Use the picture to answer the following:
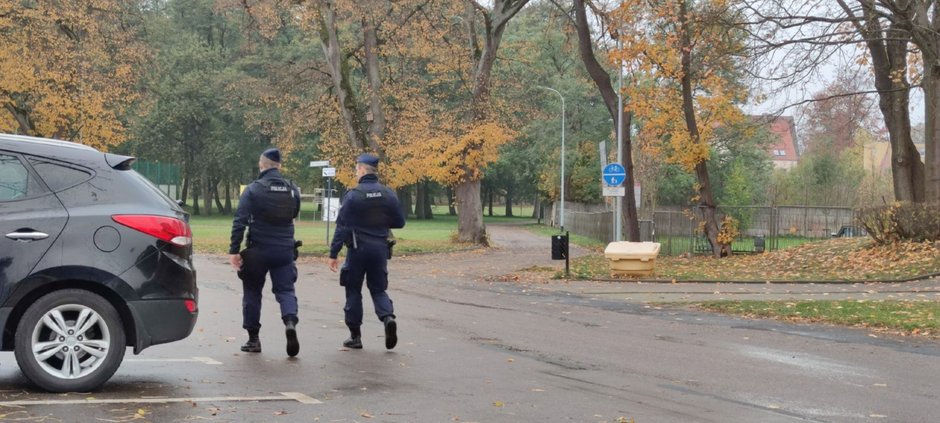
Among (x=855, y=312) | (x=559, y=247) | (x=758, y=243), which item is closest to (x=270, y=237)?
(x=855, y=312)

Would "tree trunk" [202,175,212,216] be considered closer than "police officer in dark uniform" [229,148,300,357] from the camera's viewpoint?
No

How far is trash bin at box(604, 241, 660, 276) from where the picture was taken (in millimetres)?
21375

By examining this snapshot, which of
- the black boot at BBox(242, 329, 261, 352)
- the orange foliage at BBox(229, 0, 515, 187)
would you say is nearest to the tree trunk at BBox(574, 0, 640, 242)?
the orange foliage at BBox(229, 0, 515, 187)

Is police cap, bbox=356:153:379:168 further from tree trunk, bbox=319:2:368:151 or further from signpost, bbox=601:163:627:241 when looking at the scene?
tree trunk, bbox=319:2:368:151

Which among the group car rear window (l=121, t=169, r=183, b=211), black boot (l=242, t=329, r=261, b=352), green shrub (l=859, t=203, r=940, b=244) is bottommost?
black boot (l=242, t=329, r=261, b=352)

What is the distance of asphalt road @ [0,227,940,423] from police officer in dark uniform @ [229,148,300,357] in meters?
0.60

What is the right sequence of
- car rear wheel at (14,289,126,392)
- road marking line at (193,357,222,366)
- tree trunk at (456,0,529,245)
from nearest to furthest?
car rear wheel at (14,289,126,392), road marking line at (193,357,222,366), tree trunk at (456,0,529,245)

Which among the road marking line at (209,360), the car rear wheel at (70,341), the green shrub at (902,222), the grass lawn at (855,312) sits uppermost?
the green shrub at (902,222)

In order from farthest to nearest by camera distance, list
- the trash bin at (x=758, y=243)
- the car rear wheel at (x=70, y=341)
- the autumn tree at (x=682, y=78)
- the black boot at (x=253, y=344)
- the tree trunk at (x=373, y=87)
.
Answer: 1. the tree trunk at (x=373, y=87)
2. the trash bin at (x=758, y=243)
3. the autumn tree at (x=682, y=78)
4. the black boot at (x=253, y=344)
5. the car rear wheel at (x=70, y=341)

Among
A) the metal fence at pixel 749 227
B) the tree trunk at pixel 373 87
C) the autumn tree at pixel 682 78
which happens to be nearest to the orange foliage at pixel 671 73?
the autumn tree at pixel 682 78

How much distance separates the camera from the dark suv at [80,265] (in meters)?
7.10

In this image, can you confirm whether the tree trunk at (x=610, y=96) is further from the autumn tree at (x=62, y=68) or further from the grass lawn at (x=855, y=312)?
the autumn tree at (x=62, y=68)

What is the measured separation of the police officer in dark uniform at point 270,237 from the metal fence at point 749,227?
20.0 metres

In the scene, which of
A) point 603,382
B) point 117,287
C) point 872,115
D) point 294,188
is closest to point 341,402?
point 117,287
